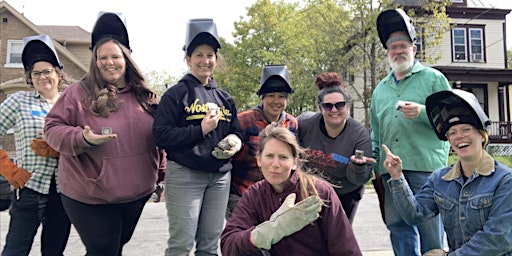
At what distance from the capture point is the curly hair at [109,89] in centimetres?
321

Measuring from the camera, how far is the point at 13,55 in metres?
27.5

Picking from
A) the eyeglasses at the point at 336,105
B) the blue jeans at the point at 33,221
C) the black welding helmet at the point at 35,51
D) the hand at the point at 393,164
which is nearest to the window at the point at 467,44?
the eyeglasses at the point at 336,105

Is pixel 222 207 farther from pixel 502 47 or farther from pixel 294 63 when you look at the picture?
pixel 502 47

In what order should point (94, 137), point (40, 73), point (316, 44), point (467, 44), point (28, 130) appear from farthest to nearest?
point (467, 44)
point (316, 44)
point (40, 73)
point (28, 130)
point (94, 137)

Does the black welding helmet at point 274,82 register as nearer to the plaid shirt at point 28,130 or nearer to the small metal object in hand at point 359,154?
the small metal object in hand at point 359,154

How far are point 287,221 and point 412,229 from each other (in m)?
1.77

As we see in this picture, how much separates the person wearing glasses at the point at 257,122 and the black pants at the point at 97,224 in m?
1.00

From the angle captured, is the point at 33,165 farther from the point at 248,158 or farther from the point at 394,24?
the point at 394,24

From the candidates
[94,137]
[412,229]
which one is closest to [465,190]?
[412,229]

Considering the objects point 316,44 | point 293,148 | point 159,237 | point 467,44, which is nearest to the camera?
point 293,148

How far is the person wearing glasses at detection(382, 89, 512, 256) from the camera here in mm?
2717

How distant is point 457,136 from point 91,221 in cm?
253

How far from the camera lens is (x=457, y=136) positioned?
115 inches

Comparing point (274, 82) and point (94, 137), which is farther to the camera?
point (274, 82)
